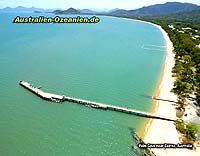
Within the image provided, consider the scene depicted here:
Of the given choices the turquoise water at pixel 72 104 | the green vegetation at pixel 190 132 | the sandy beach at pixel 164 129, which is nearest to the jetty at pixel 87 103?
the turquoise water at pixel 72 104

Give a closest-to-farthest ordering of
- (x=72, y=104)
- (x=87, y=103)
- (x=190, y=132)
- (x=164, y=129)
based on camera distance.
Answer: (x=190, y=132) < (x=164, y=129) < (x=87, y=103) < (x=72, y=104)

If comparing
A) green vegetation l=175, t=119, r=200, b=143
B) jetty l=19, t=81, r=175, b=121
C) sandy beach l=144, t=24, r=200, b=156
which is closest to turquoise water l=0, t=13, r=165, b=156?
jetty l=19, t=81, r=175, b=121

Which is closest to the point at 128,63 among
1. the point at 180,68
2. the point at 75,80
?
the point at 180,68

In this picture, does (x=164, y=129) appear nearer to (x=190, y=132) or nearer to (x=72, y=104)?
(x=190, y=132)

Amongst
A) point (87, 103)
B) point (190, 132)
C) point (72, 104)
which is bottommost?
point (72, 104)

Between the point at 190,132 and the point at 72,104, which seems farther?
the point at 72,104

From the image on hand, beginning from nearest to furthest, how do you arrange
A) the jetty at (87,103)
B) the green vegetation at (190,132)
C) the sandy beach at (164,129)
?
the sandy beach at (164,129) → the green vegetation at (190,132) → the jetty at (87,103)

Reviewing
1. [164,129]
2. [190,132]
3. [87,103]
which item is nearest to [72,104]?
[87,103]

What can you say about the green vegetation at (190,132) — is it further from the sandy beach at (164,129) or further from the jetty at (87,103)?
the jetty at (87,103)

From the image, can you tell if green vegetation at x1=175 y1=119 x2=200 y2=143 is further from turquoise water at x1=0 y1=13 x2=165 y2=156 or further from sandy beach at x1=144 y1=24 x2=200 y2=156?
turquoise water at x1=0 y1=13 x2=165 y2=156

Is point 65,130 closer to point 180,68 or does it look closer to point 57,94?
point 57,94

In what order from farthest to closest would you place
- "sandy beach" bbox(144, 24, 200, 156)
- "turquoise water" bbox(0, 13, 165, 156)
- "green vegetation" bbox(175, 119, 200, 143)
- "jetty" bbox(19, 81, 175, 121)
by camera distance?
"jetty" bbox(19, 81, 175, 121) < "green vegetation" bbox(175, 119, 200, 143) < "turquoise water" bbox(0, 13, 165, 156) < "sandy beach" bbox(144, 24, 200, 156)

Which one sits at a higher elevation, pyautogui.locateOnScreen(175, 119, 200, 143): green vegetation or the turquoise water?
pyautogui.locateOnScreen(175, 119, 200, 143): green vegetation

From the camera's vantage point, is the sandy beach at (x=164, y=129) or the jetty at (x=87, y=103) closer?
the sandy beach at (x=164, y=129)
